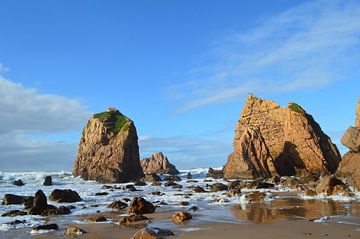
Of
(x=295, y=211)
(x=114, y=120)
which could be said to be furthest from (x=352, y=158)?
(x=114, y=120)

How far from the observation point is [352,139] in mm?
24938

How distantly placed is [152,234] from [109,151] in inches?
1863

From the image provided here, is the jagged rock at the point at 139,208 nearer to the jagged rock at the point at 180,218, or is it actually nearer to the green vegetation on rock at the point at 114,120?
the jagged rock at the point at 180,218

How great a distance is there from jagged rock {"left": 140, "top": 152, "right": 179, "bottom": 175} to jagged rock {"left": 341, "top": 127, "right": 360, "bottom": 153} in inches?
2290

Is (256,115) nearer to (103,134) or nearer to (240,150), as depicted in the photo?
(240,150)

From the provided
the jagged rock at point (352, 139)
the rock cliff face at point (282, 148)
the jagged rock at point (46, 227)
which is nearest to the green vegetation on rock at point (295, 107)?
the rock cliff face at point (282, 148)

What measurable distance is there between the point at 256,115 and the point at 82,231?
5133 cm

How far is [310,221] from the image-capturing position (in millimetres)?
12281

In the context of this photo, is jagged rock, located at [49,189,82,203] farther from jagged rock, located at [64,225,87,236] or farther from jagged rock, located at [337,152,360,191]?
jagged rock, located at [337,152,360,191]

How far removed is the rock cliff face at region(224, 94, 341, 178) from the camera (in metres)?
50.5

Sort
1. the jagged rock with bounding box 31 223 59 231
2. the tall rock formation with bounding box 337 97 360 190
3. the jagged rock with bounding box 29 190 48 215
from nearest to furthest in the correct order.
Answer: the jagged rock with bounding box 31 223 59 231 < the jagged rock with bounding box 29 190 48 215 < the tall rock formation with bounding box 337 97 360 190

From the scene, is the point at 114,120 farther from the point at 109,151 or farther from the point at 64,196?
the point at 64,196

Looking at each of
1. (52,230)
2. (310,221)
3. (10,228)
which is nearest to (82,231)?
(52,230)

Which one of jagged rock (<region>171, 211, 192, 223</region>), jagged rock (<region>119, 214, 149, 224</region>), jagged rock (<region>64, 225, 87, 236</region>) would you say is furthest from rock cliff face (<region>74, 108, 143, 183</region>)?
jagged rock (<region>64, 225, 87, 236</region>)
